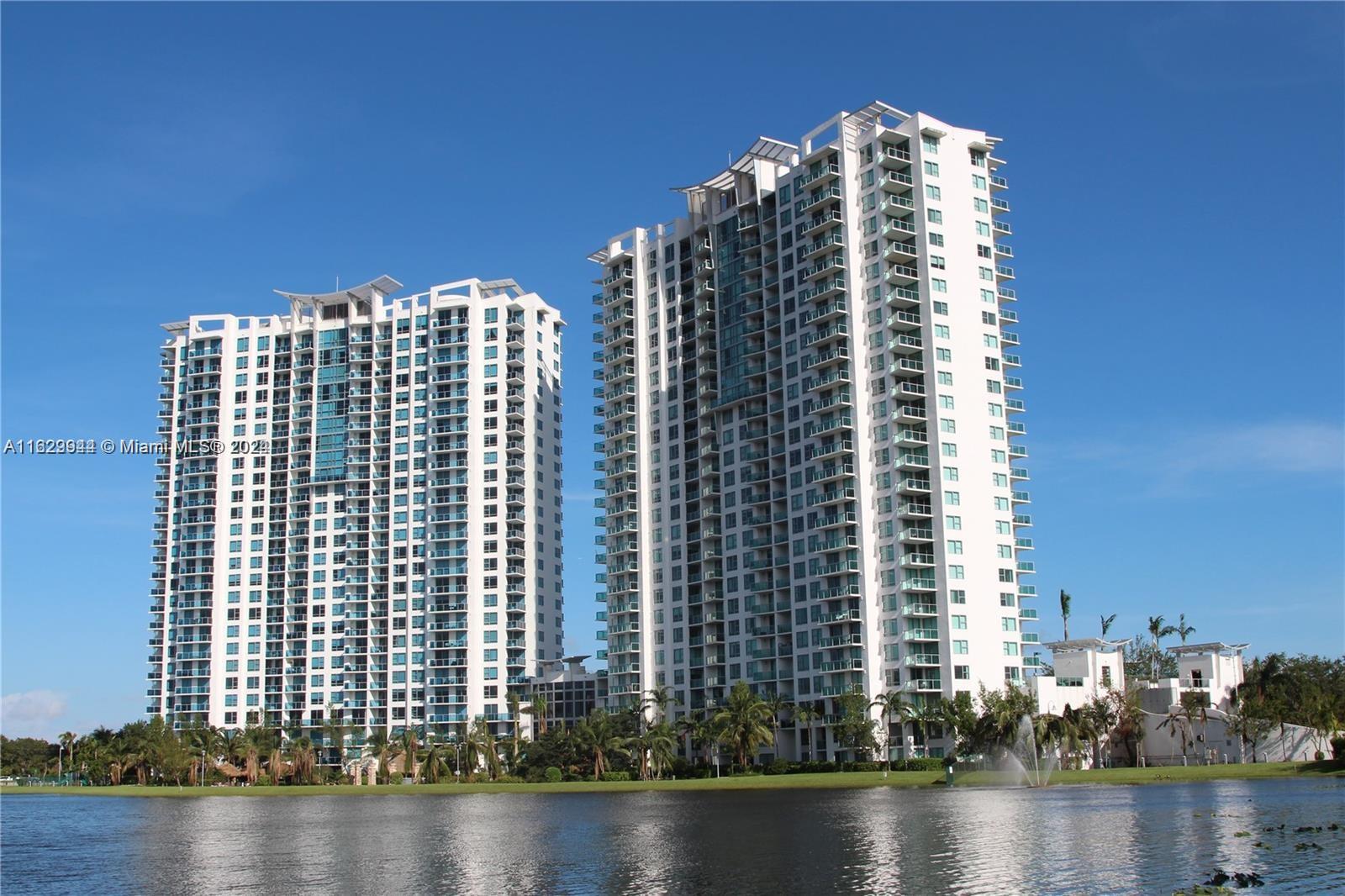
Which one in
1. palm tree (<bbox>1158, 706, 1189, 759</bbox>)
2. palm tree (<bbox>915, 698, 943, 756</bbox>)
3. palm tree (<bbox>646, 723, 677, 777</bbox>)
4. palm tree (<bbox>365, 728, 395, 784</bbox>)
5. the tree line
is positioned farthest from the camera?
palm tree (<bbox>365, 728, 395, 784</bbox>)

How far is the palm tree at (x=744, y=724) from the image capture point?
513 ft

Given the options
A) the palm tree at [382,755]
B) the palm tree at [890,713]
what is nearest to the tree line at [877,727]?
the palm tree at [890,713]

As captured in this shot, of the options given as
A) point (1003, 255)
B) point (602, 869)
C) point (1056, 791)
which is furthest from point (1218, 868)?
point (1003, 255)

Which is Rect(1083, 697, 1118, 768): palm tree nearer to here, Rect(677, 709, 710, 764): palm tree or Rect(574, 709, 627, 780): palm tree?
Rect(677, 709, 710, 764): palm tree

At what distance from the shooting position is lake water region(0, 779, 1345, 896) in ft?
156

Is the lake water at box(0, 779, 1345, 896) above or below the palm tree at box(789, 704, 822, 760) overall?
below

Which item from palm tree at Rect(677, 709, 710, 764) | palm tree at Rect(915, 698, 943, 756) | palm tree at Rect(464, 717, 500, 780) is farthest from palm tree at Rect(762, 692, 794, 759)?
palm tree at Rect(464, 717, 500, 780)

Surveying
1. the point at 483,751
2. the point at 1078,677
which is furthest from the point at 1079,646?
the point at 483,751

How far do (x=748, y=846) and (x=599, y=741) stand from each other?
112 m

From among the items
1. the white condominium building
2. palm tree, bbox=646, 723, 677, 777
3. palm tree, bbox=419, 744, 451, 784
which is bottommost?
palm tree, bbox=419, 744, 451, 784

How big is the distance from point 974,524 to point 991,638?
13445mm

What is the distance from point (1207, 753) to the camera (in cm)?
14838

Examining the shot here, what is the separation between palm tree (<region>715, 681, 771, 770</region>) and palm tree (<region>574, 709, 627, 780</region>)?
16.8m

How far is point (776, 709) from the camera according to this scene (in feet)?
527
